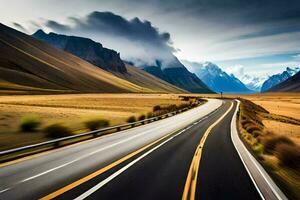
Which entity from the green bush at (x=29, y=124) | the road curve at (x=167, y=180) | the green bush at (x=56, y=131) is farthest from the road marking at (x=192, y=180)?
the green bush at (x=29, y=124)

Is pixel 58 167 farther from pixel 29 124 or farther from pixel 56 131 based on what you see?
pixel 29 124

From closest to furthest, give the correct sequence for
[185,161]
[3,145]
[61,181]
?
[61,181] < [185,161] < [3,145]

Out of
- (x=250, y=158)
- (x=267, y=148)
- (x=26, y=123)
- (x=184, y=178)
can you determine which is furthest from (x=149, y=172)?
(x=26, y=123)

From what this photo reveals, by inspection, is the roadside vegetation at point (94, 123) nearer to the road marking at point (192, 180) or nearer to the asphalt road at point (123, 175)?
the asphalt road at point (123, 175)

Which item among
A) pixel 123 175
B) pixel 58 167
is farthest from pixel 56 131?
pixel 123 175

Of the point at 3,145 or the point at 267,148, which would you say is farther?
the point at 267,148

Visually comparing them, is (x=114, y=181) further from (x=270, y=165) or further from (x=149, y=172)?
(x=270, y=165)

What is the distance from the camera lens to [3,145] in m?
14.6

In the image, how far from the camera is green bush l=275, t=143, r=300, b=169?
12172 mm

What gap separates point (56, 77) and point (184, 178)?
184660 mm

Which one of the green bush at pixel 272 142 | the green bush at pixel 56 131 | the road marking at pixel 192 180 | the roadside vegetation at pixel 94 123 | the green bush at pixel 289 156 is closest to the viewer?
the road marking at pixel 192 180

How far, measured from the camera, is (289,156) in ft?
40.8

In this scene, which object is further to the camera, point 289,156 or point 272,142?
point 272,142

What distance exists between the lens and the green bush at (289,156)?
12.2 metres
